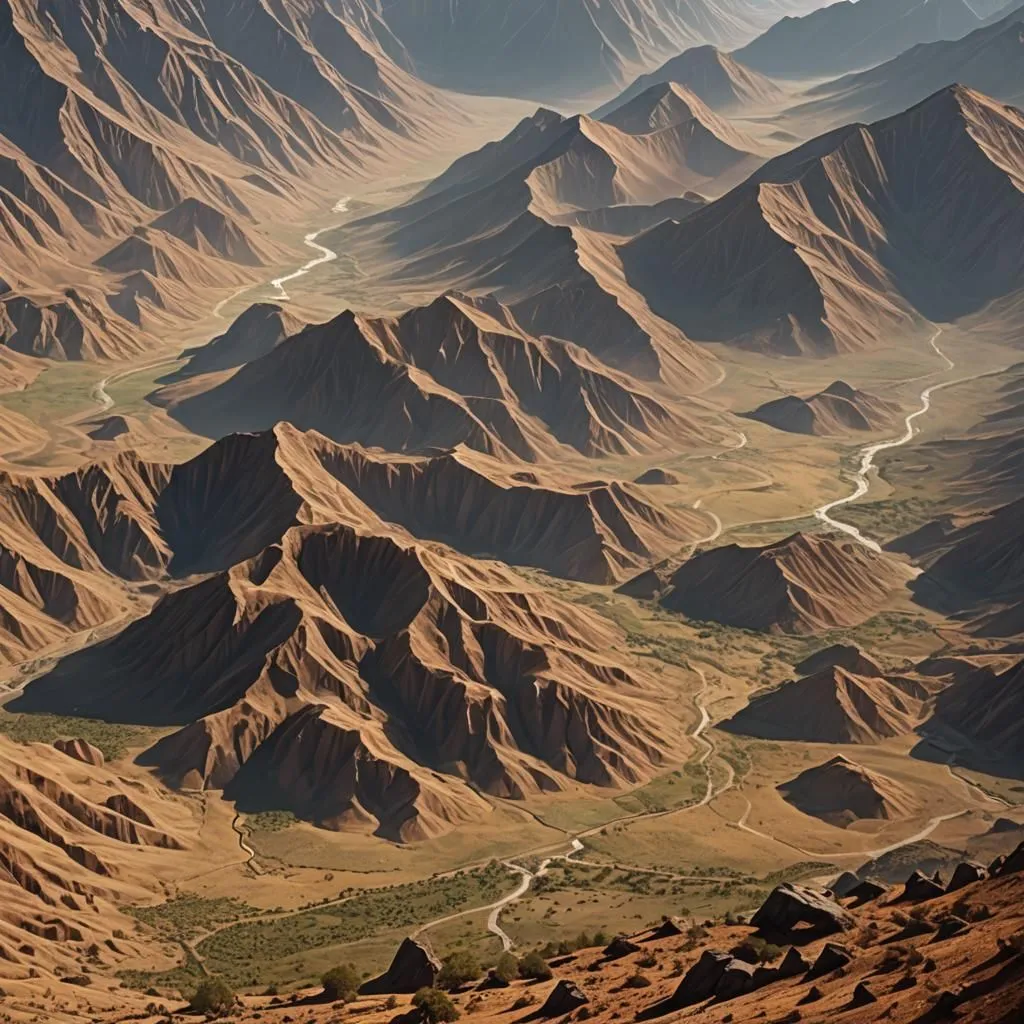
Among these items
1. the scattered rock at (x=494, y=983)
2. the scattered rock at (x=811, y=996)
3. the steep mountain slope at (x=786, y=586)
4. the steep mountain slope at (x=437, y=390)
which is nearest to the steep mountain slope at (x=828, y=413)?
the steep mountain slope at (x=437, y=390)

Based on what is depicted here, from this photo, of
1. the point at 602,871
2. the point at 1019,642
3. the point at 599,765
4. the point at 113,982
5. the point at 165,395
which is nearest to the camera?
the point at 113,982

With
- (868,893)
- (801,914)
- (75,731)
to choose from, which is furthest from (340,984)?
(75,731)

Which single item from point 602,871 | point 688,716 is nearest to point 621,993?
point 602,871

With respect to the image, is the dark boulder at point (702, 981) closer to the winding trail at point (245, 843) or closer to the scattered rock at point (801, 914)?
the scattered rock at point (801, 914)

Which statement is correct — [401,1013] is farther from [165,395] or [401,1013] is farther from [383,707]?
[165,395]

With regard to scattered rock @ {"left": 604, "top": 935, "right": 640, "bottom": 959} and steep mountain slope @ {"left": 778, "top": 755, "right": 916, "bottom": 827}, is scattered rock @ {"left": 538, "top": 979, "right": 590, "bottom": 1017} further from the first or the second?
steep mountain slope @ {"left": 778, "top": 755, "right": 916, "bottom": 827}

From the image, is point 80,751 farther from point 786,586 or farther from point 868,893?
point 786,586
